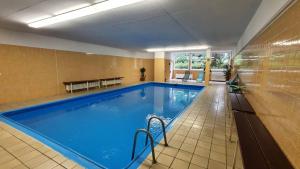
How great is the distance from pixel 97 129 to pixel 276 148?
10.7 feet

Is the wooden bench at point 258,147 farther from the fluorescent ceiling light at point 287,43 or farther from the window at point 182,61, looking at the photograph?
the window at point 182,61

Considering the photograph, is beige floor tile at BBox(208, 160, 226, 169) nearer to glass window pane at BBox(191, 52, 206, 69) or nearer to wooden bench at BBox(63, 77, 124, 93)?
wooden bench at BBox(63, 77, 124, 93)

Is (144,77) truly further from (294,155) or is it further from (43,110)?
(294,155)

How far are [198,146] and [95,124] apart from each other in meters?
2.62

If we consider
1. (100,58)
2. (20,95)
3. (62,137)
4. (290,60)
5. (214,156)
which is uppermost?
(100,58)

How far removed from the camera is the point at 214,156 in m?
1.96

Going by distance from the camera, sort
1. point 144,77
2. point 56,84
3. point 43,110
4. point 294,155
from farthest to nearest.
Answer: point 144,77, point 56,84, point 43,110, point 294,155

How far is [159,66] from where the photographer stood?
35.0 feet

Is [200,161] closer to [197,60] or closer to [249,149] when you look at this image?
[249,149]

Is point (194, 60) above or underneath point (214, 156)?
above

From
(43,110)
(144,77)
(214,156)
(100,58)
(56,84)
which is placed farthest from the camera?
(144,77)

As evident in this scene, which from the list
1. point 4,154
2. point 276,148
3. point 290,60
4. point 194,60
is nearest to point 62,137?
point 4,154

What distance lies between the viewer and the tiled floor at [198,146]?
1810mm

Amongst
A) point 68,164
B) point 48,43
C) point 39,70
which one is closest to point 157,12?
point 68,164
